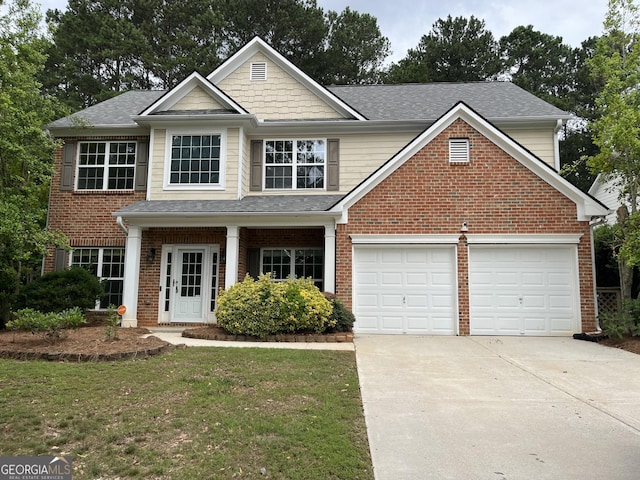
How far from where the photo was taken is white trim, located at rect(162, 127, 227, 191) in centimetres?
1266

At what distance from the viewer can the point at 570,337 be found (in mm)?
10461

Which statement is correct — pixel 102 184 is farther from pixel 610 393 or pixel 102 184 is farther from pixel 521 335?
pixel 610 393

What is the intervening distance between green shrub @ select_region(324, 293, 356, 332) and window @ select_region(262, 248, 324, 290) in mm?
2714

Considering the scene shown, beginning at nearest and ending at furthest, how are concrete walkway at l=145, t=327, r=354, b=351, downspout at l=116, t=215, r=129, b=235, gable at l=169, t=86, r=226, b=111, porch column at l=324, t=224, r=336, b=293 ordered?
concrete walkway at l=145, t=327, r=354, b=351, porch column at l=324, t=224, r=336, b=293, downspout at l=116, t=215, r=129, b=235, gable at l=169, t=86, r=226, b=111

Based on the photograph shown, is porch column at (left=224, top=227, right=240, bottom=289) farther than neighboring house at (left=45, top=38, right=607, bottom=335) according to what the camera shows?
Yes

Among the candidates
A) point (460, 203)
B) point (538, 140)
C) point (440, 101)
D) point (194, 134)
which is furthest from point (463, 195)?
point (194, 134)

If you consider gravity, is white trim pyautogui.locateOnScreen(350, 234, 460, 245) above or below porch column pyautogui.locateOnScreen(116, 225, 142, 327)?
above

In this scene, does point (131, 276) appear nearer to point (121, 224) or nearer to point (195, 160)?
point (121, 224)

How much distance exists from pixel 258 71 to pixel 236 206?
208 inches

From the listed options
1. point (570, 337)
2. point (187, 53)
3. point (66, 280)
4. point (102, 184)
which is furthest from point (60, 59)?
point (570, 337)

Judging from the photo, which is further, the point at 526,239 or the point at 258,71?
the point at 258,71

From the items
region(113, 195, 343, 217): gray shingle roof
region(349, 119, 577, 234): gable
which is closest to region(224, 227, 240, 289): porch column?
region(113, 195, 343, 217): gray shingle roof

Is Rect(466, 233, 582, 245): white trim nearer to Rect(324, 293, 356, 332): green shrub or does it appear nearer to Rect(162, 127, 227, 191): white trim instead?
Rect(324, 293, 356, 332): green shrub

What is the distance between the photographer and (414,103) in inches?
587
